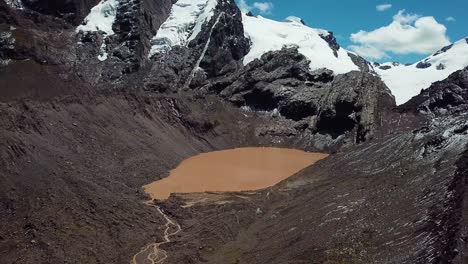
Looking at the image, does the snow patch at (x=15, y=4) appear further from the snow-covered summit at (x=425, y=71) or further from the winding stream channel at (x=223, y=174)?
the snow-covered summit at (x=425, y=71)

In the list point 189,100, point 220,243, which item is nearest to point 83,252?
point 220,243

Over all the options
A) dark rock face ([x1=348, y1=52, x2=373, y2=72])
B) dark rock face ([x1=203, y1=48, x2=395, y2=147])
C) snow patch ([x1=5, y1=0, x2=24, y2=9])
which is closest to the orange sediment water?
dark rock face ([x1=203, y1=48, x2=395, y2=147])

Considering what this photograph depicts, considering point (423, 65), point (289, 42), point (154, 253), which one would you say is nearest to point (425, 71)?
point (423, 65)

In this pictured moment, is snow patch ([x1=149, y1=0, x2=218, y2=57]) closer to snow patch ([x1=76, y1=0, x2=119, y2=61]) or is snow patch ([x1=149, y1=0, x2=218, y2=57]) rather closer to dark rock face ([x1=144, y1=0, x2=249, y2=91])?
dark rock face ([x1=144, y1=0, x2=249, y2=91])

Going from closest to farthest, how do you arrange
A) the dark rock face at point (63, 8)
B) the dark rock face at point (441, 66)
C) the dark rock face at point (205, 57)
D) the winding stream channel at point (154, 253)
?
the winding stream channel at point (154, 253) < the dark rock face at point (205, 57) < the dark rock face at point (63, 8) < the dark rock face at point (441, 66)

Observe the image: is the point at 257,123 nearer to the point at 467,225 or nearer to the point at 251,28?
the point at 251,28

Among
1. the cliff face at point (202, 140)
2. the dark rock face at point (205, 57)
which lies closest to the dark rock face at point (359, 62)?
the cliff face at point (202, 140)
